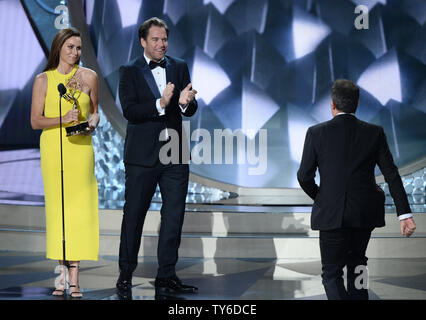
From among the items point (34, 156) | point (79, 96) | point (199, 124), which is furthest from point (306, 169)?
point (34, 156)

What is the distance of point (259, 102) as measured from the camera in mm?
6840

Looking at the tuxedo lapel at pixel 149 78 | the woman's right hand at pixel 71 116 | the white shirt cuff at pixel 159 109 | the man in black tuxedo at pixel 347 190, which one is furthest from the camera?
the tuxedo lapel at pixel 149 78

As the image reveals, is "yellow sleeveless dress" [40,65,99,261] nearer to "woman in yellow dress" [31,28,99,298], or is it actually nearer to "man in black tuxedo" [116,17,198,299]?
"woman in yellow dress" [31,28,99,298]

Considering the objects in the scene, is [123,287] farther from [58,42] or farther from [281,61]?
[281,61]

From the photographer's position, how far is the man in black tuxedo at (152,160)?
136 inches

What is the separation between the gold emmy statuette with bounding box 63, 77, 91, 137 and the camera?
3.29 meters

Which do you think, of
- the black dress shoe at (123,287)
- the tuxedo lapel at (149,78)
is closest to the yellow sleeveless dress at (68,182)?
the black dress shoe at (123,287)

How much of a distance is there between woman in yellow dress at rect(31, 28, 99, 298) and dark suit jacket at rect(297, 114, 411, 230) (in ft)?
4.08

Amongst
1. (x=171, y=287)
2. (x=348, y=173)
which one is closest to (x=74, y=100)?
(x=171, y=287)

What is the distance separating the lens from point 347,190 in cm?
261

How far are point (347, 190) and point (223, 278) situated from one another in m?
1.46

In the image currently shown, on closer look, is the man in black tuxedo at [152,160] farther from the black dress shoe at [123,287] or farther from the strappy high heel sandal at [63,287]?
the strappy high heel sandal at [63,287]
